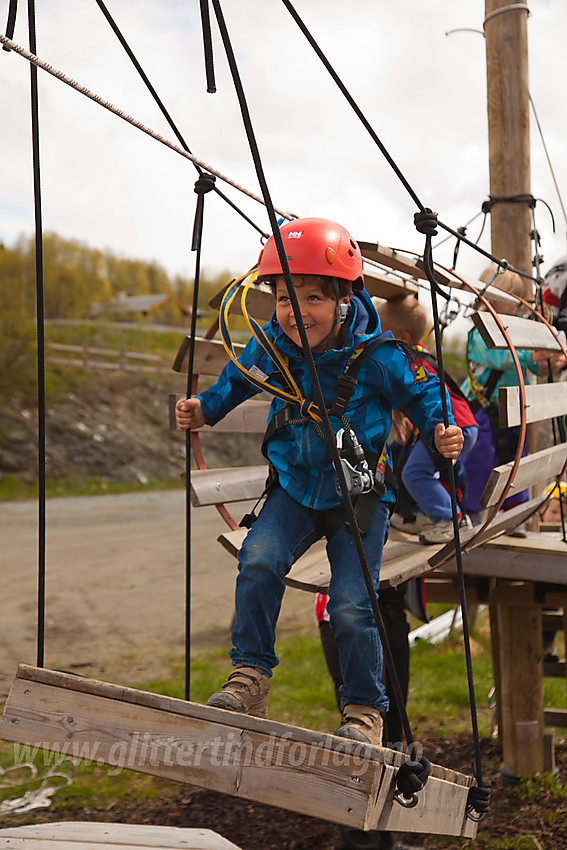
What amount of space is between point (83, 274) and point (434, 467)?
29909mm

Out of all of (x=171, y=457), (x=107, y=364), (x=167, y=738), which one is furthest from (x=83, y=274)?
(x=167, y=738)

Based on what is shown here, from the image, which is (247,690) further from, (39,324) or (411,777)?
(39,324)

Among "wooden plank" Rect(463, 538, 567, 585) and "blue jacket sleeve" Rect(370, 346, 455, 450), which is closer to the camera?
→ "blue jacket sleeve" Rect(370, 346, 455, 450)

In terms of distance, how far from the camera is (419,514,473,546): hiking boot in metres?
3.96

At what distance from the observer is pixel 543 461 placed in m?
3.53

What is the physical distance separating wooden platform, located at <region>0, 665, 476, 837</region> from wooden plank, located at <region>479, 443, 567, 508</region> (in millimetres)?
1021

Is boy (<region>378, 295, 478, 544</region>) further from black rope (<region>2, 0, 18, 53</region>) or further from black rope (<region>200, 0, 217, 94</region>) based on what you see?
black rope (<region>2, 0, 18, 53</region>)

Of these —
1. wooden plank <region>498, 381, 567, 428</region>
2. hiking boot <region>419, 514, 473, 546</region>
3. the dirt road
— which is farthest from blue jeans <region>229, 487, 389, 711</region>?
the dirt road

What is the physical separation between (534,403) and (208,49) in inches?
68.2

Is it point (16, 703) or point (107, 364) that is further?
point (107, 364)

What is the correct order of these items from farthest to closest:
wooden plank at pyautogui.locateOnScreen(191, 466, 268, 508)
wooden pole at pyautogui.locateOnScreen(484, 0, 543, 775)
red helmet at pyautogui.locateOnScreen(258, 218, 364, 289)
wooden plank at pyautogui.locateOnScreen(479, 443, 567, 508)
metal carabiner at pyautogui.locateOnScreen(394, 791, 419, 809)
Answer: wooden pole at pyautogui.locateOnScreen(484, 0, 543, 775)
wooden plank at pyautogui.locateOnScreen(191, 466, 268, 508)
wooden plank at pyautogui.locateOnScreen(479, 443, 567, 508)
red helmet at pyautogui.locateOnScreen(258, 218, 364, 289)
metal carabiner at pyautogui.locateOnScreen(394, 791, 419, 809)

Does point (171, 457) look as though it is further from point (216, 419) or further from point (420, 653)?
point (216, 419)

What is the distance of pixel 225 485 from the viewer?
404 centimetres

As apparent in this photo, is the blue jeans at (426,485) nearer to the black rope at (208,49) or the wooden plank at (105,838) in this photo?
the wooden plank at (105,838)
